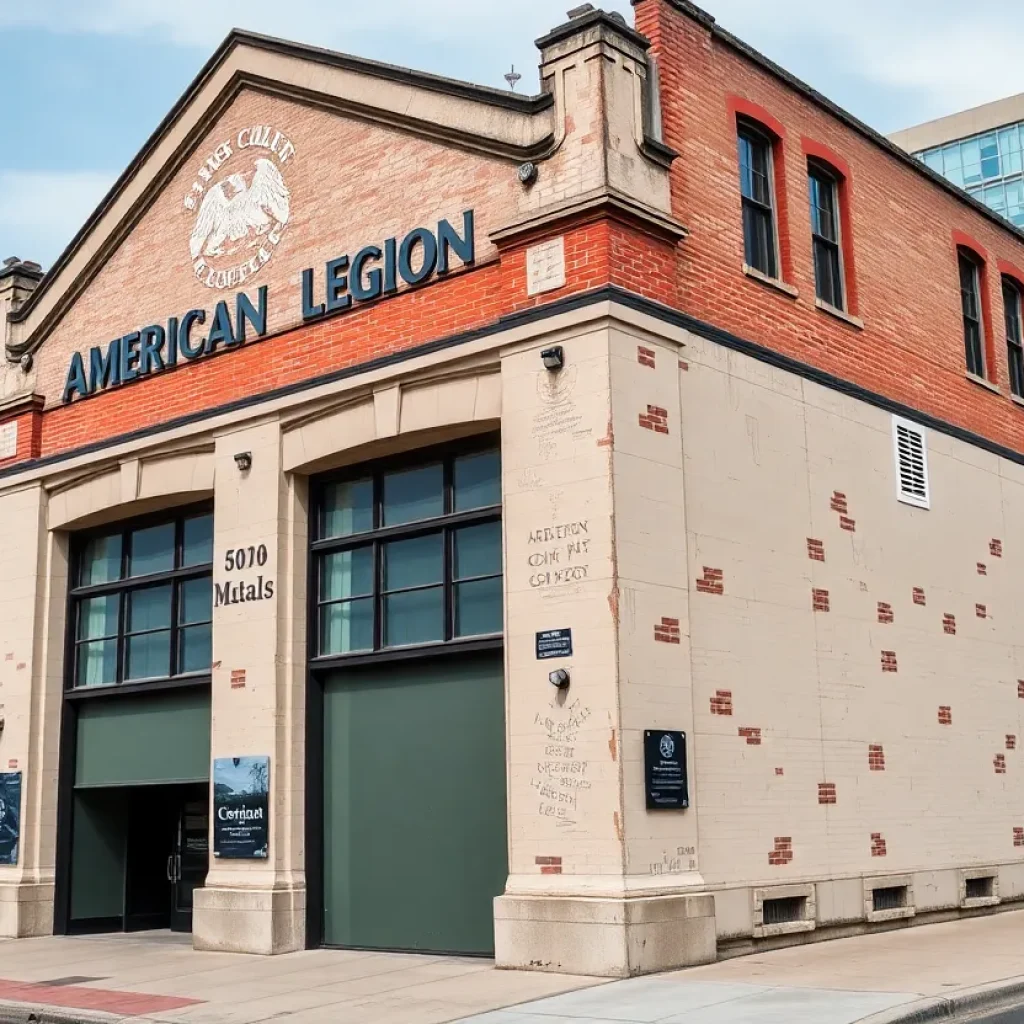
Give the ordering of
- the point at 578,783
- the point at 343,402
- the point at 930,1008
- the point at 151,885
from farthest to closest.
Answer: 1. the point at 151,885
2. the point at 343,402
3. the point at 578,783
4. the point at 930,1008

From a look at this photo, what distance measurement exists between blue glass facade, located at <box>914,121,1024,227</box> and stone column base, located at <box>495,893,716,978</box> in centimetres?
6004

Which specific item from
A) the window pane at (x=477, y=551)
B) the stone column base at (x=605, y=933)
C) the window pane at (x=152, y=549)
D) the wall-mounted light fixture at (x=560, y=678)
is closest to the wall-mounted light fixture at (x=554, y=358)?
the window pane at (x=477, y=551)

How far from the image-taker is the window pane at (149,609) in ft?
61.4

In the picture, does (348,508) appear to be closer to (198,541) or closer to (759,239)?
(198,541)

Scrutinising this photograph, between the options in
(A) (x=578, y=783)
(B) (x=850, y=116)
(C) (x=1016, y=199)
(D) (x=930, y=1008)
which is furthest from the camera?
(C) (x=1016, y=199)

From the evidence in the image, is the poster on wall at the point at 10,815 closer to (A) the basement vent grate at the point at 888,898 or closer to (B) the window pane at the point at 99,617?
(B) the window pane at the point at 99,617

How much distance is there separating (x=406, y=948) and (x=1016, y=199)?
202 feet

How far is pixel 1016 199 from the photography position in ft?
222

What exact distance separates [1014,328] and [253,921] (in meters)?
14.9

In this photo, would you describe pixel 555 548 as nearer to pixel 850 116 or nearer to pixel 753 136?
pixel 753 136

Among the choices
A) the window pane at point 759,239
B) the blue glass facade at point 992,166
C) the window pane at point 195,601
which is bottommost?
the window pane at point 195,601

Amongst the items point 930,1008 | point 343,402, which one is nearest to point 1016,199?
point 343,402

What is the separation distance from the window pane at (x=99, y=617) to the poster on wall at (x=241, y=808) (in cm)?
385

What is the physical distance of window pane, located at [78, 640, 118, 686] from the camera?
19.3m
